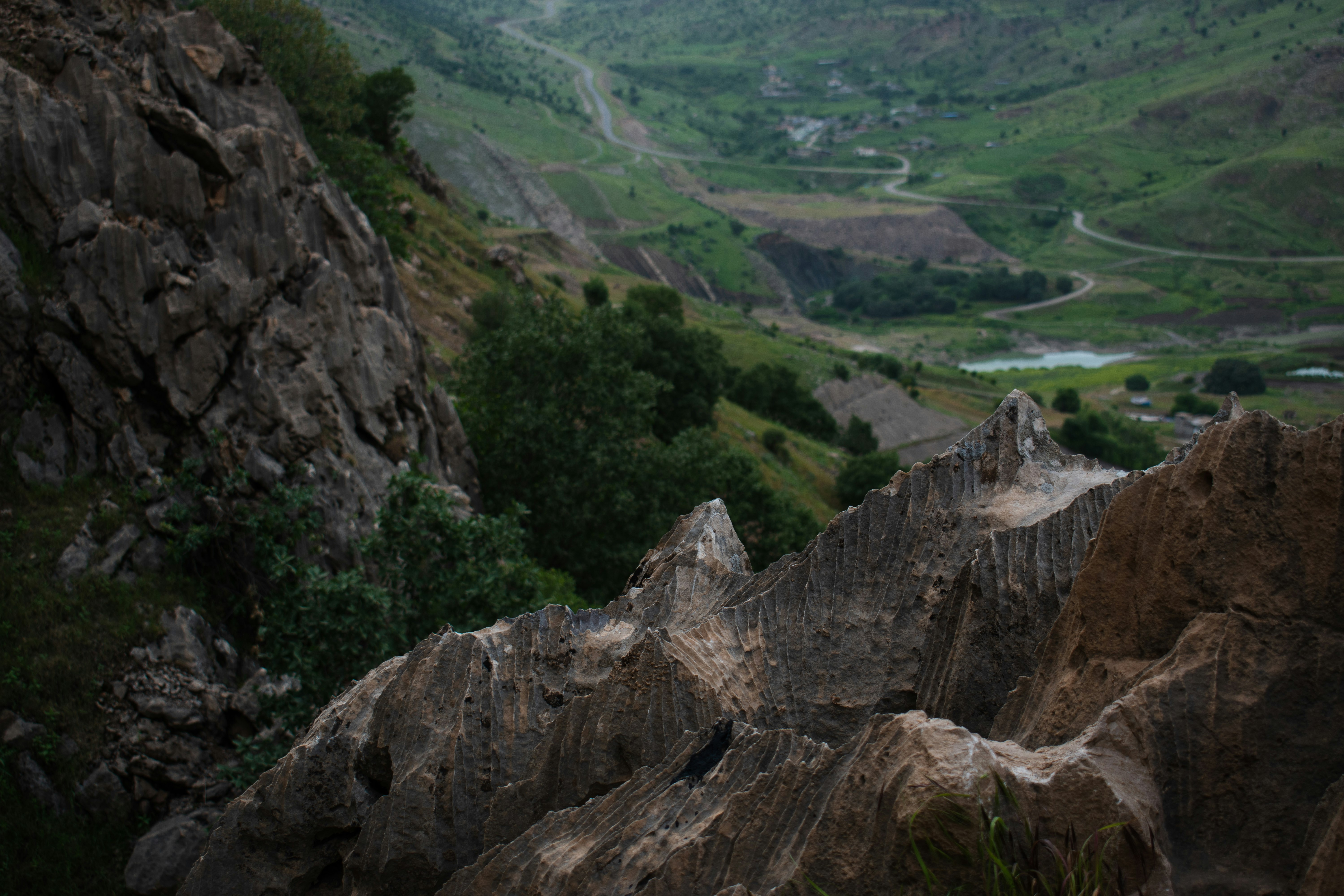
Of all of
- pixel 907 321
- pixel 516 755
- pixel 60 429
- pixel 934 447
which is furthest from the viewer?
pixel 907 321

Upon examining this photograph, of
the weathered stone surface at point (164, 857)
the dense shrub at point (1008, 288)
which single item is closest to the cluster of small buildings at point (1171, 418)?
the weathered stone surface at point (164, 857)

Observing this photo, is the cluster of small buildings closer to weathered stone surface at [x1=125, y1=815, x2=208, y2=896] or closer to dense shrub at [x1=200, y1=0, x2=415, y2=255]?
dense shrub at [x1=200, y1=0, x2=415, y2=255]

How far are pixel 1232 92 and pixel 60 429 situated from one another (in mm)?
246888

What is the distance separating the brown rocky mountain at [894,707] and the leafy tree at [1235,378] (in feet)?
229

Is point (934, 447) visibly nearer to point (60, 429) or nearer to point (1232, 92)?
point (60, 429)

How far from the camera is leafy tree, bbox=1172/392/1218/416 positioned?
260 feet

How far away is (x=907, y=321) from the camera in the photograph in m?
190

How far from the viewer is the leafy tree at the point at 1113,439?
68562mm

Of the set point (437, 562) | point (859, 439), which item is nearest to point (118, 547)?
point (437, 562)

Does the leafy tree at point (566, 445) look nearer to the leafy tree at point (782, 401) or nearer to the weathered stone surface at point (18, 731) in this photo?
the weathered stone surface at point (18, 731)

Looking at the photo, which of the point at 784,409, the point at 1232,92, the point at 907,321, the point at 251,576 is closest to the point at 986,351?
the point at 907,321

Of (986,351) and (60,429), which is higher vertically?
(60,429)

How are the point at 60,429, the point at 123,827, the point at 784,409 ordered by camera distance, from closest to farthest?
the point at 123,827
the point at 60,429
the point at 784,409

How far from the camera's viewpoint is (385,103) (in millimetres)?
76625
